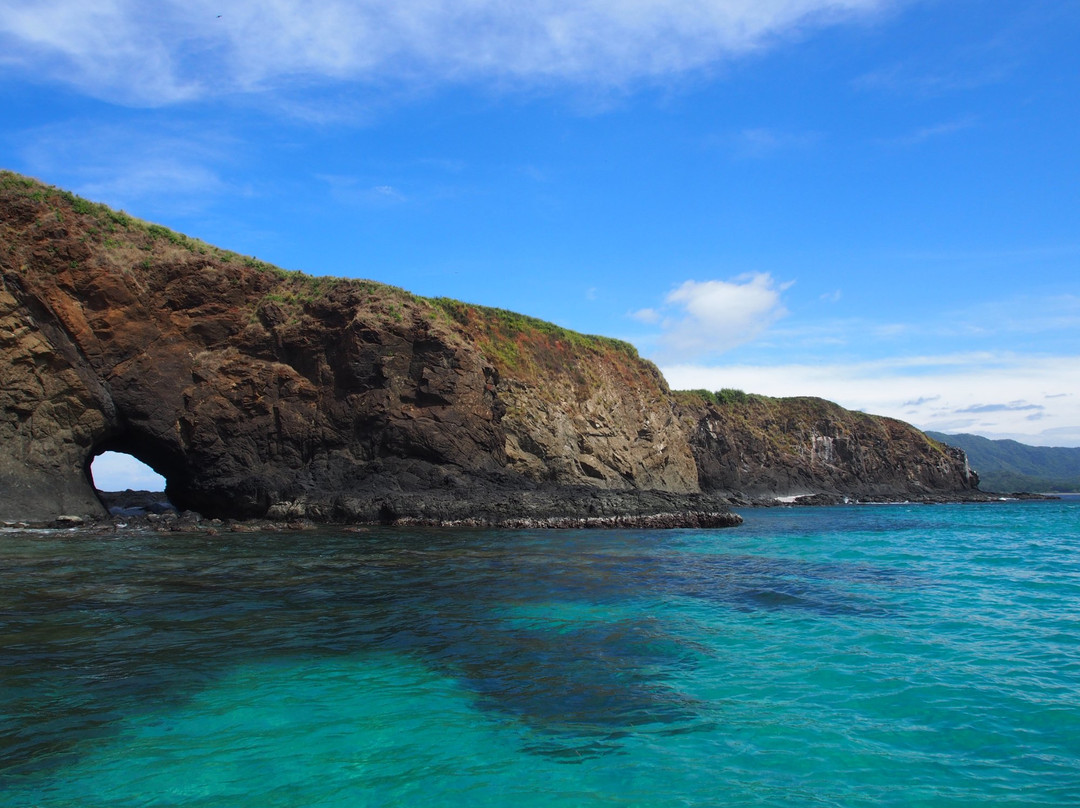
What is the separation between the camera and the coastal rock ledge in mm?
24812

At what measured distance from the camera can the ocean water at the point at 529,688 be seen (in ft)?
17.4

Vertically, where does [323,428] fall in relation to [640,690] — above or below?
above

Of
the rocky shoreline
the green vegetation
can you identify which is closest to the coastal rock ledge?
the rocky shoreline

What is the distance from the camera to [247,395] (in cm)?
2917

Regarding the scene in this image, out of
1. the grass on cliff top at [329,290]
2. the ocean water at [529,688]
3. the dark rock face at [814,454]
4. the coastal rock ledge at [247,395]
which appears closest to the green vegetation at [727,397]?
the dark rock face at [814,454]

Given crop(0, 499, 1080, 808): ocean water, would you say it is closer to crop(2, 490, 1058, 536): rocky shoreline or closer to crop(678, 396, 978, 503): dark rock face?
crop(2, 490, 1058, 536): rocky shoreline

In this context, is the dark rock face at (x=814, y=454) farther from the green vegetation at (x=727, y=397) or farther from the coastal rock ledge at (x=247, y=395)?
the coastal rock ledge at (x=247, y=395)

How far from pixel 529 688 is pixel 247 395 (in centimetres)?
2545

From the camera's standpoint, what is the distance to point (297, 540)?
21.2 metres

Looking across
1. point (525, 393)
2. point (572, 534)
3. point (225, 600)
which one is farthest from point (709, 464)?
point (225, 600)

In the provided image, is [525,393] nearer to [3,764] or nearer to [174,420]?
[174,420]

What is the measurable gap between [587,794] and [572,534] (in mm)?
20277

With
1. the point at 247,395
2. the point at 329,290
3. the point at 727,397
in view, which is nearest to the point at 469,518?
the point at 247,395

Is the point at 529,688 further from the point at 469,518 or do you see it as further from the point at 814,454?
the point at 814,454
